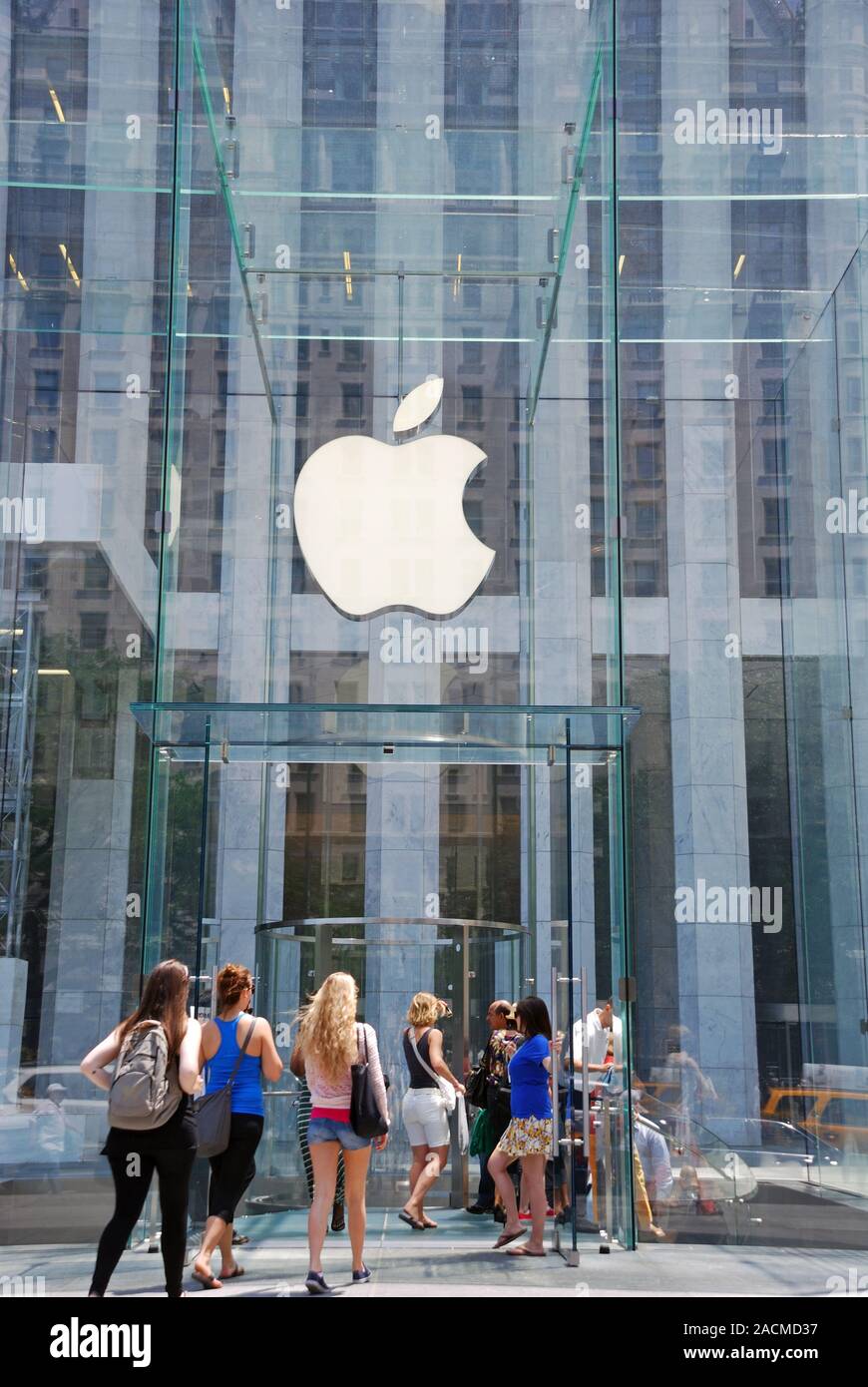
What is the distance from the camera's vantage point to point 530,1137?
27.1ft

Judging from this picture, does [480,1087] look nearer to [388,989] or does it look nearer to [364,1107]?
[388,989]

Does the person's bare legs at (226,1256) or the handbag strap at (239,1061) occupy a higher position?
the handbag strap at (239,1061)

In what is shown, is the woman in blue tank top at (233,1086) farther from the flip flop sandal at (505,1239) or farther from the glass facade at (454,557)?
the flip flop sandal at (505,1239)

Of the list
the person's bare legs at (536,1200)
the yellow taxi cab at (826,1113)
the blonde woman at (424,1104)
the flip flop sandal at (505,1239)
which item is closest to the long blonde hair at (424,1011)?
the blonde woman at (424,1104)

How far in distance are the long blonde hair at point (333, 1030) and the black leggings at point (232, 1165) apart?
0.44 meters

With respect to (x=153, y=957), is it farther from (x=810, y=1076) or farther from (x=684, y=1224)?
(x=810, y=1076)

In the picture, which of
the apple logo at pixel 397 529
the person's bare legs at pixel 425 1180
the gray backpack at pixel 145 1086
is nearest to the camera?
the gray backpack at pixel 145 1086

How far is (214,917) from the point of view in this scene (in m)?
9.64

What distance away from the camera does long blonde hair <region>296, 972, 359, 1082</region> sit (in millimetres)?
7129

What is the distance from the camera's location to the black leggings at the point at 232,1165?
7.18m

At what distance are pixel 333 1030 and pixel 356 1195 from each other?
84cm

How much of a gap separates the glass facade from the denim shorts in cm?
167

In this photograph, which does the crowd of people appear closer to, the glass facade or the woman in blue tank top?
the woman in blue tank top

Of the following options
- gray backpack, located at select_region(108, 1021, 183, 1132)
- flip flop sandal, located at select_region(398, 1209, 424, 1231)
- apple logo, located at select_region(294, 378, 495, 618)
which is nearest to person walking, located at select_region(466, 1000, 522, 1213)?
flip flop sandal, located at select_region(398, 1209, 424, 1231)
